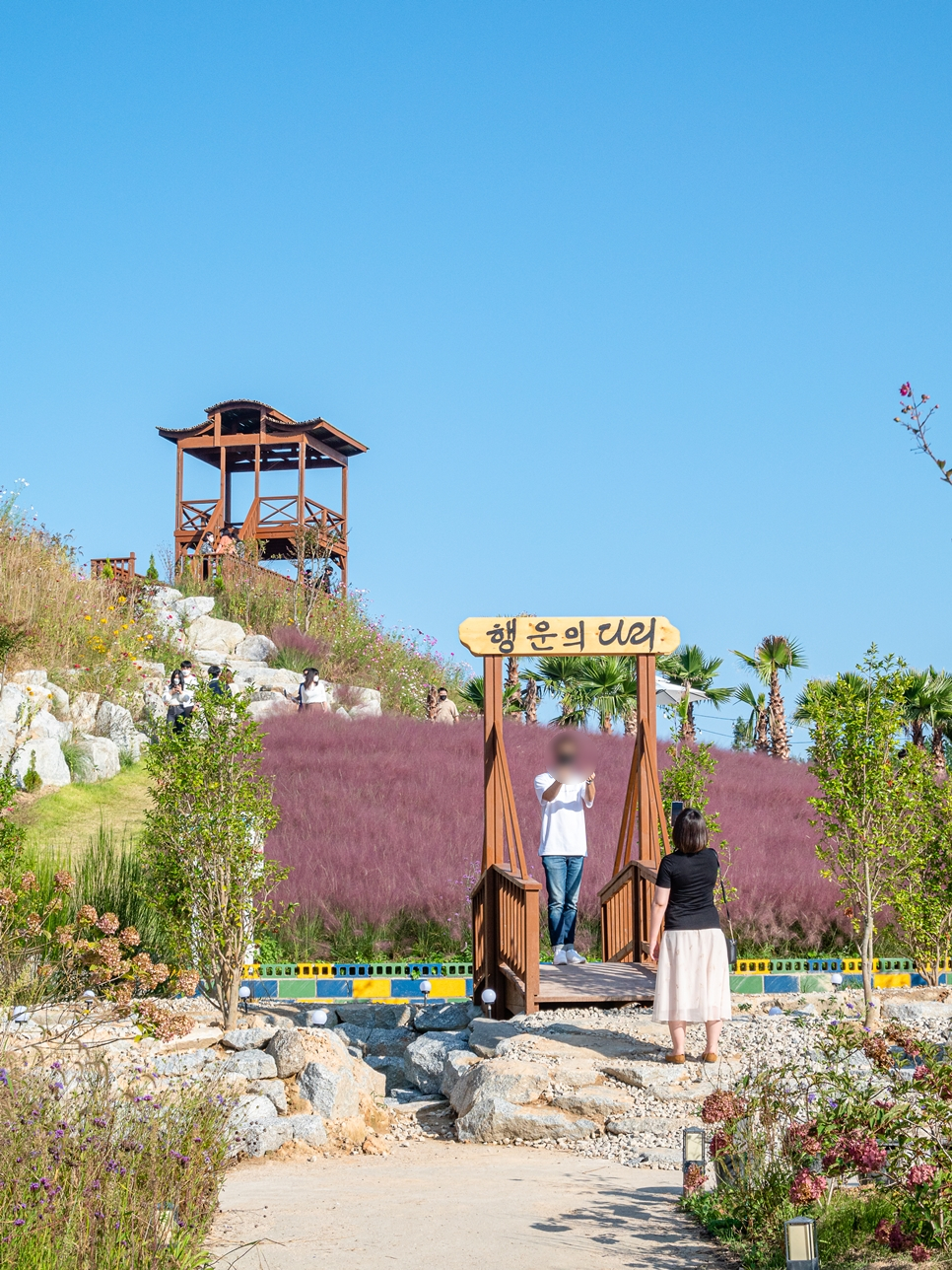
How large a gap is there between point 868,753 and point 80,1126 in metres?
6.06

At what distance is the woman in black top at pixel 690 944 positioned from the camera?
6.64m

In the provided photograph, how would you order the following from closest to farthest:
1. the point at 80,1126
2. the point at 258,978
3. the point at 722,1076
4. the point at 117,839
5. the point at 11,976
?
the point at 80,1126 → the point at 722,1076 → the point at 11,976 → the point at 258,978 → the point at 117,839

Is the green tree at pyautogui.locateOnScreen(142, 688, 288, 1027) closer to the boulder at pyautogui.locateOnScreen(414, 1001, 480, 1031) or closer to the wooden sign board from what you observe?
the wooden sign board

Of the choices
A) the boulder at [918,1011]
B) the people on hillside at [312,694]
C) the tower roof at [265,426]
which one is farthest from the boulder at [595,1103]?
the tower roof at [265,426]

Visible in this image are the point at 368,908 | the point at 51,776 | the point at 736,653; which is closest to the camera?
the point at 368,908

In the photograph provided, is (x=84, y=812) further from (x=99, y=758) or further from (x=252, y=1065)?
(x=252, y=1065)

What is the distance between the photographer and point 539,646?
9.23 meters

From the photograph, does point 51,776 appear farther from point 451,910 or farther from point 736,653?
point 736,653

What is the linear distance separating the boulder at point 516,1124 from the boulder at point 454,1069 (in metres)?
0.60

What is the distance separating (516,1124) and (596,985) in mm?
2234

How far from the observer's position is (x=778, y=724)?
23.9 meters

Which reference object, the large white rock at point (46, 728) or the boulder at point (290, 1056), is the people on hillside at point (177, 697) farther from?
the boulder at point (290, 1056)

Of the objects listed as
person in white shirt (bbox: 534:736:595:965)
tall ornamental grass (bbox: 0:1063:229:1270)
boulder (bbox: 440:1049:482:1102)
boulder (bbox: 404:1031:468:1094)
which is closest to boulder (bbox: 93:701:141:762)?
person in white shirt (bbox: 534:736:595:965)

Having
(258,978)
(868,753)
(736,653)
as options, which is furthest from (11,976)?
(736,653)
